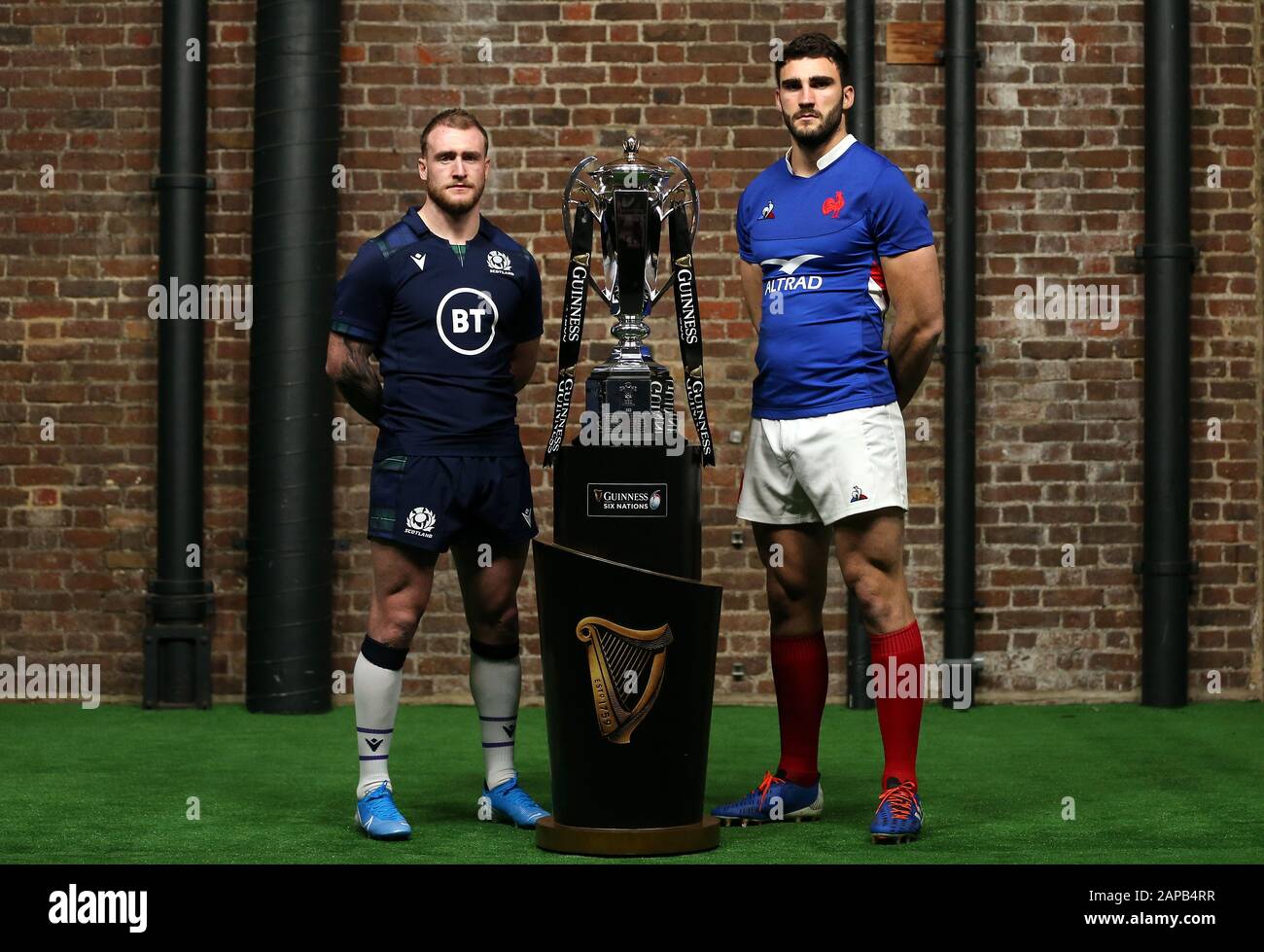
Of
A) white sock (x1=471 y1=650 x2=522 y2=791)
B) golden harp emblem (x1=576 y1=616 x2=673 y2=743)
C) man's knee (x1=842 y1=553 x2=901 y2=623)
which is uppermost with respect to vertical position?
man's knee (x1=842 y1=553 x2=901 y2=623)

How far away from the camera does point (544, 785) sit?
534cm

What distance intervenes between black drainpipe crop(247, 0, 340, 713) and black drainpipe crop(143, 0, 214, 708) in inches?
9.8

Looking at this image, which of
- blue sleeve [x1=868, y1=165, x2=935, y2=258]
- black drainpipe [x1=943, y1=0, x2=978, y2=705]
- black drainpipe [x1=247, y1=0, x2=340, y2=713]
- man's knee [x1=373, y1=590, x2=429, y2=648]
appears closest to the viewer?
blue sleeve [x1=868, y1=165, x2=935, y2=258]

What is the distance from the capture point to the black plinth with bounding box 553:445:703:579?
435 cm

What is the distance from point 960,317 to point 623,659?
3.06 metres

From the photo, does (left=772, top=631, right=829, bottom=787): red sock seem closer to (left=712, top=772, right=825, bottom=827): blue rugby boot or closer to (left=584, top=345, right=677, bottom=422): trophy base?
(left=712, top=772, right=825, bottom=827): blue rugby boot

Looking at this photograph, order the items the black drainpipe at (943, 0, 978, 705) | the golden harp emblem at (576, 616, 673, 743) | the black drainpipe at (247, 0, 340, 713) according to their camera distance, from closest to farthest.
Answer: the golden harp emblem at (576, 616, 673, 743) → the black drainpipe at (247, 0, 340, 713) → the black drainpipe at (943, 0, 978, 705)

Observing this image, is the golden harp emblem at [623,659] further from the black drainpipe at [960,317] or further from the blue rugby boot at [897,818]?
the black drainpipe at [960,317]

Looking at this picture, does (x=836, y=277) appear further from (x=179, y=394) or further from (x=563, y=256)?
(x=179, y=394)

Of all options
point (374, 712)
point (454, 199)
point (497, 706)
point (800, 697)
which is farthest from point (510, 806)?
point (454, 199)

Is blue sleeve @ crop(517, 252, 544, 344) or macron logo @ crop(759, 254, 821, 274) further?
blue sleeve @ crop(517, 252, 544, 344)

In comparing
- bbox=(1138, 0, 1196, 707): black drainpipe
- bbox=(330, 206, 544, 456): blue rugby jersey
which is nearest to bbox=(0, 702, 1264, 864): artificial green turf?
bbox=(1138, 0, 1196, 707): black drainpipe
